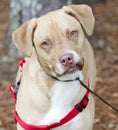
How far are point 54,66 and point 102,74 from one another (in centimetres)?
306

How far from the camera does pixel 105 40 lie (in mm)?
8242

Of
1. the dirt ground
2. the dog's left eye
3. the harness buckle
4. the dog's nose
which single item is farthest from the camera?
the dirt ground

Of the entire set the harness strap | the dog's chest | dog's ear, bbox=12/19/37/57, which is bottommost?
the harness strap

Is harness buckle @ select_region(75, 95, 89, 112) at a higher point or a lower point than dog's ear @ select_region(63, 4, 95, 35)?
lower

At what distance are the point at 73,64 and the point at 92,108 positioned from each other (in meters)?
0.84

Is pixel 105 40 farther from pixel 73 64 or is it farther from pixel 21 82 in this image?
pixel 73 64

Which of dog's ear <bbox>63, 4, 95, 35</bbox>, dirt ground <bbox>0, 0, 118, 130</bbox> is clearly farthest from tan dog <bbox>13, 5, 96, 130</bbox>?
dirt ground <bbox>0, 0, 118, 130</bbox>

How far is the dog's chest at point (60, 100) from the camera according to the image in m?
4.50

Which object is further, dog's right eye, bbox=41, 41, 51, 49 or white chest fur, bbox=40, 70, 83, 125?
white chest fur, bbox=40, 70, 83, 125

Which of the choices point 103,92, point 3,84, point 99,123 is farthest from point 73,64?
point 3,84

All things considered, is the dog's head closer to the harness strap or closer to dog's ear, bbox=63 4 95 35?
dog's ear, bbox=63 4 95 35

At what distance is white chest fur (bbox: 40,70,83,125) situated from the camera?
14.8 feet

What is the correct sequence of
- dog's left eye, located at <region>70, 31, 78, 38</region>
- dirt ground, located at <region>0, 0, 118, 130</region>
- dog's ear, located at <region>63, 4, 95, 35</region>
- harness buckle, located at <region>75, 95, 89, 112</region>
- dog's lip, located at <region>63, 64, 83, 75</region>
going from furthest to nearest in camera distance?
dirt ground, located at <region>0, 0, 118, 130</region> < harness buckle, located at <region>75, 95, 89, 112</region> < dog's ear, located at <region>63, 4, 95, 35</region> < dog's left eye, located at <region>70, 31, 78, 38</region> < dog's lip, located at <region>63, 64, 83, 75</region>

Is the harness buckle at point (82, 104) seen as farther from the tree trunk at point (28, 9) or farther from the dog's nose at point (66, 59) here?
the tree trunk at point (28, 9)
